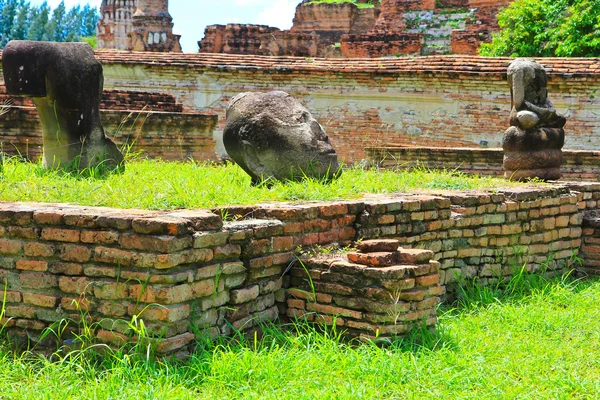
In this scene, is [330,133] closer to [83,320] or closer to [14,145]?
[14,145]

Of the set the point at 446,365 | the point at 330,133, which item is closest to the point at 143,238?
the point at 446,365

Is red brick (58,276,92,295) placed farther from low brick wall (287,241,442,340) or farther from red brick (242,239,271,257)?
low brick wall (287,241,442,340)

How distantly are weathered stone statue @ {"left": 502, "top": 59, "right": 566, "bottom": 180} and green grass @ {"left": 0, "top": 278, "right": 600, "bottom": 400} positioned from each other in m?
3.60

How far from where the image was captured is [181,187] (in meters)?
5.07

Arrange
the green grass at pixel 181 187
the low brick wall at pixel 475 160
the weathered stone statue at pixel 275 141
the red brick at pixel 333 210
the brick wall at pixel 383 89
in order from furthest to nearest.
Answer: the brick wall at pixel 383 89 → the low brick wall at pixel 475 160 → the weathered stone statue at pixel 275 141 → the red brick at pixel 333 210 → the green grass at pixel 181 187

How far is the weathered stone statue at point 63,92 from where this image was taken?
20.1 ft

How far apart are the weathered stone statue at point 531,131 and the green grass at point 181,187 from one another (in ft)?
2.94

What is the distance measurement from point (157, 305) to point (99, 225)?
1.71ft

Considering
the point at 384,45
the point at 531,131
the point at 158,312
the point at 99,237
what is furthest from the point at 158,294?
the point at 384,45

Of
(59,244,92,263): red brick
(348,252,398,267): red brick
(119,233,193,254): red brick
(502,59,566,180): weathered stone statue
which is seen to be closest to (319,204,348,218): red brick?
(348,252,398,267): red brick

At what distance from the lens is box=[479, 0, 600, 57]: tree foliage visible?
555 inches

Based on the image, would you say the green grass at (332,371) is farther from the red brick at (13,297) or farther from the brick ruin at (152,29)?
the brick ruin at (152,29)

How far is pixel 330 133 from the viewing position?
14125mm

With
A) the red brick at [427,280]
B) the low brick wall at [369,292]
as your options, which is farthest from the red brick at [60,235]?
the red brick at [427,280]
